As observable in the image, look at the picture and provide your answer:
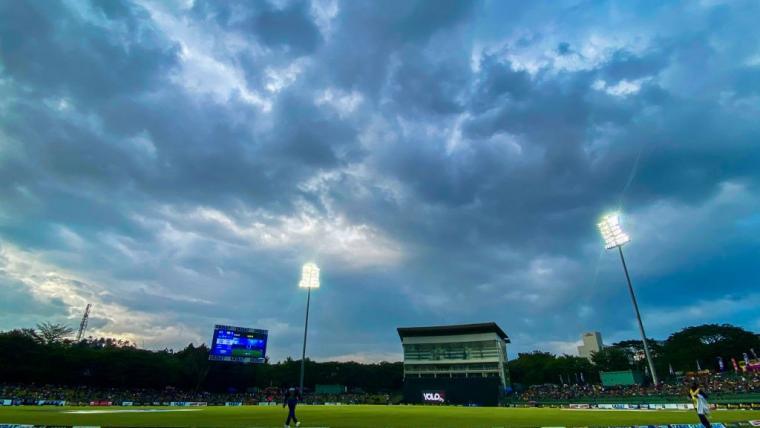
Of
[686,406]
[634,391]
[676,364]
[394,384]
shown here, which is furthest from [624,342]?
[686,406]

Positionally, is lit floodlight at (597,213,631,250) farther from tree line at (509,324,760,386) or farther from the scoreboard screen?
tree line at (509,324,760,386)

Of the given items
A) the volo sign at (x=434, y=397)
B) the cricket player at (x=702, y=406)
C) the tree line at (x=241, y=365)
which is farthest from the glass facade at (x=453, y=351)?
the cricket player at (x=702, y=406)

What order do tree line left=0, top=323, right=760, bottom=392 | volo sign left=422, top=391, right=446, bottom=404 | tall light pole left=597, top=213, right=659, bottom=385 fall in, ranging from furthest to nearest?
tree line left=0, top=323, right=760, bottom=392 → volo sign left=422, top=391, right=446, bottom=404 → tall light pole left=597, top=213, right=659, bottom=385

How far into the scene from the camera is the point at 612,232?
4872 centimetres

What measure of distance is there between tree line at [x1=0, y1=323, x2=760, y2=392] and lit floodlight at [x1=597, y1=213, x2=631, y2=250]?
7463 centimetres

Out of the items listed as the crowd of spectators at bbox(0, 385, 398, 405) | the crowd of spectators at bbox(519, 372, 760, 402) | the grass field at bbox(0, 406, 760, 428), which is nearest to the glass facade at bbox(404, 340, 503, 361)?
the crowd of spectators at bbox(0, 385, 398, 405)

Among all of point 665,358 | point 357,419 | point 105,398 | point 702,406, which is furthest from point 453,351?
point 702,406

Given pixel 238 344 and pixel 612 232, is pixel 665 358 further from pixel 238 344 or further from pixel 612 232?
pixel 238 344

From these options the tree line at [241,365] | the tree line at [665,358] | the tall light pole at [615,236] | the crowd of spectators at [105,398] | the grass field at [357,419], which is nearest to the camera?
the grass field at [357,419]

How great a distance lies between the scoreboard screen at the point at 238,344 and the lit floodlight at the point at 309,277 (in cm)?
1626

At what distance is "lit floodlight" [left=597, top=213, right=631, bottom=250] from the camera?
47312 mm

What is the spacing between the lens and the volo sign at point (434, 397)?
61.5 meters

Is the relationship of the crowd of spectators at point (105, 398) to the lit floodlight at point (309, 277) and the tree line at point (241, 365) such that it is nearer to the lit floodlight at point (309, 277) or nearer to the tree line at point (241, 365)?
the tree line at point (241, 365)

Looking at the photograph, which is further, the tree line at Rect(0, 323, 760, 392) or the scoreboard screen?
the tree line at Rect(0, 323, 760, 392)
